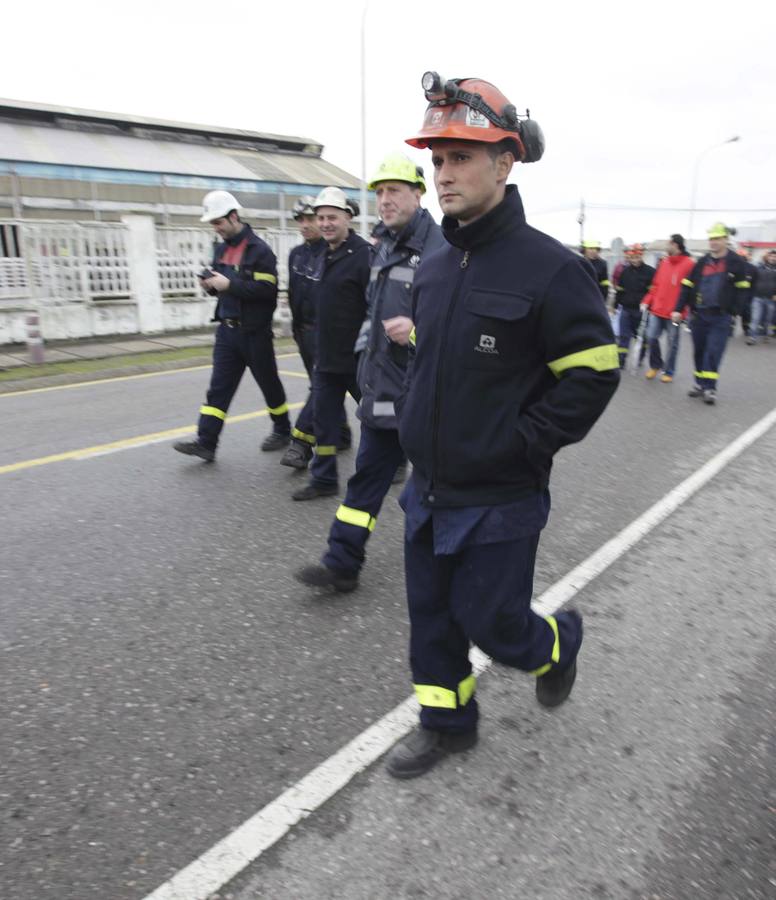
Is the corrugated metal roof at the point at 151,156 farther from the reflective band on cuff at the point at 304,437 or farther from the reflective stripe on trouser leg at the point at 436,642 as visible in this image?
the reflective stripe on trouser leg at the point at 436,642

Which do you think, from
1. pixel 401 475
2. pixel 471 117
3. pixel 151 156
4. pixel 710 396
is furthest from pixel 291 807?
pixel 151 156

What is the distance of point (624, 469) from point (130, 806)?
4700 mm

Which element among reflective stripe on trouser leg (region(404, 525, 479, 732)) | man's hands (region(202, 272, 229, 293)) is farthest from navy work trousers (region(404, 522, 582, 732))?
man's hands (region(202, 272, 229, 293))

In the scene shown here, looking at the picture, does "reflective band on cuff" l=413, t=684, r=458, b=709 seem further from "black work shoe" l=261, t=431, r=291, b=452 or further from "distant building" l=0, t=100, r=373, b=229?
"distant building" l=0, t=100, r=373, b=229

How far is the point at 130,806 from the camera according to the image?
7.64 ft

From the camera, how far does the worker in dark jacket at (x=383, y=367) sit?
3.69 meters

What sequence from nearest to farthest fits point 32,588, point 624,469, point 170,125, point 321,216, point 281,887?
point 281,887
point 32,588
point 321,216
point 624,469
point 170,125

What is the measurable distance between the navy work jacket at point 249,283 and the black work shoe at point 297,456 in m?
0.97

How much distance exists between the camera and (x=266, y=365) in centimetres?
612

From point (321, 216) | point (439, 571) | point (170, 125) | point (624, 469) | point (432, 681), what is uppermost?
point (170, 125)

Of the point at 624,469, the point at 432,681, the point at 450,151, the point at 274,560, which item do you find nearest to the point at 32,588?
the point at 274,560

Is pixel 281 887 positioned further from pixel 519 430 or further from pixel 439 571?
pixel 519 430

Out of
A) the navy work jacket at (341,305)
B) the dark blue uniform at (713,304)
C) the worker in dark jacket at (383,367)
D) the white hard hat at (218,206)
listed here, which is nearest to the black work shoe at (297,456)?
the navy work jacket at (341,305)

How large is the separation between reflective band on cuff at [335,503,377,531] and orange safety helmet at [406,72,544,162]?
1.98m
